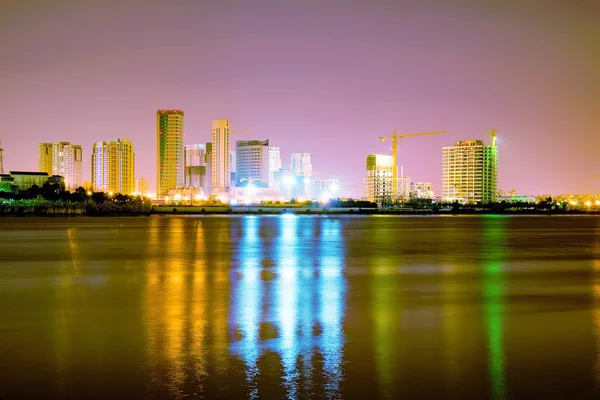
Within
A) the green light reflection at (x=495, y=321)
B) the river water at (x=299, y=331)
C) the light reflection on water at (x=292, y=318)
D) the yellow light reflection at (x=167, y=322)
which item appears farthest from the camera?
the light reflection on water at (x=292, y=318)

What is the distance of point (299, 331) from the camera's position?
1126 centimetres

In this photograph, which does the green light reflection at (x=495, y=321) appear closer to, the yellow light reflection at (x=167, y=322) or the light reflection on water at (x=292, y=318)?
the light reflection on water at (x=292, y=318)

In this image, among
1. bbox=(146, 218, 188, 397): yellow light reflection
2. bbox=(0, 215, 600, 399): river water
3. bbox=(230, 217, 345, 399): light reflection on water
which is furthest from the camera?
bbox=(230, 217, 345, 399): light reflection on water

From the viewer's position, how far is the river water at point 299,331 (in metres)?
8.08

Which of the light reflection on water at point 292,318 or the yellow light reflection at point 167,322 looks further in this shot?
the light reflection on water at point 292,318

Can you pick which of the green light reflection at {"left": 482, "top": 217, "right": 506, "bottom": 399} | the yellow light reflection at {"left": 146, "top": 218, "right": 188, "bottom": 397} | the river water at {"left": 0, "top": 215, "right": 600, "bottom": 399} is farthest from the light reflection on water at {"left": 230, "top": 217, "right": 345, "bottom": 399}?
the green light reflection at {"left": 482, "top": 217, "right": 506, "bottom": 399}

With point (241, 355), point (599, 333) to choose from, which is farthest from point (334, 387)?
point (599, 333)

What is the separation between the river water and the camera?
8.08 meters

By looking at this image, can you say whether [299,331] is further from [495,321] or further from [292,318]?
[495,321]

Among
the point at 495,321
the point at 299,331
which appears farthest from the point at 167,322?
the point at 495,321

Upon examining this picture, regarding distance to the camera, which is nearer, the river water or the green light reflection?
the river water

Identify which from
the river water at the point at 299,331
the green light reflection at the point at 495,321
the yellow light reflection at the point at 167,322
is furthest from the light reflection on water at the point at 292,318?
the green light reflection at the point at 495,321

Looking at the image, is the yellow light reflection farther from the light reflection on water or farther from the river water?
the light reflection on water

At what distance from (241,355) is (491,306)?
704 cm
